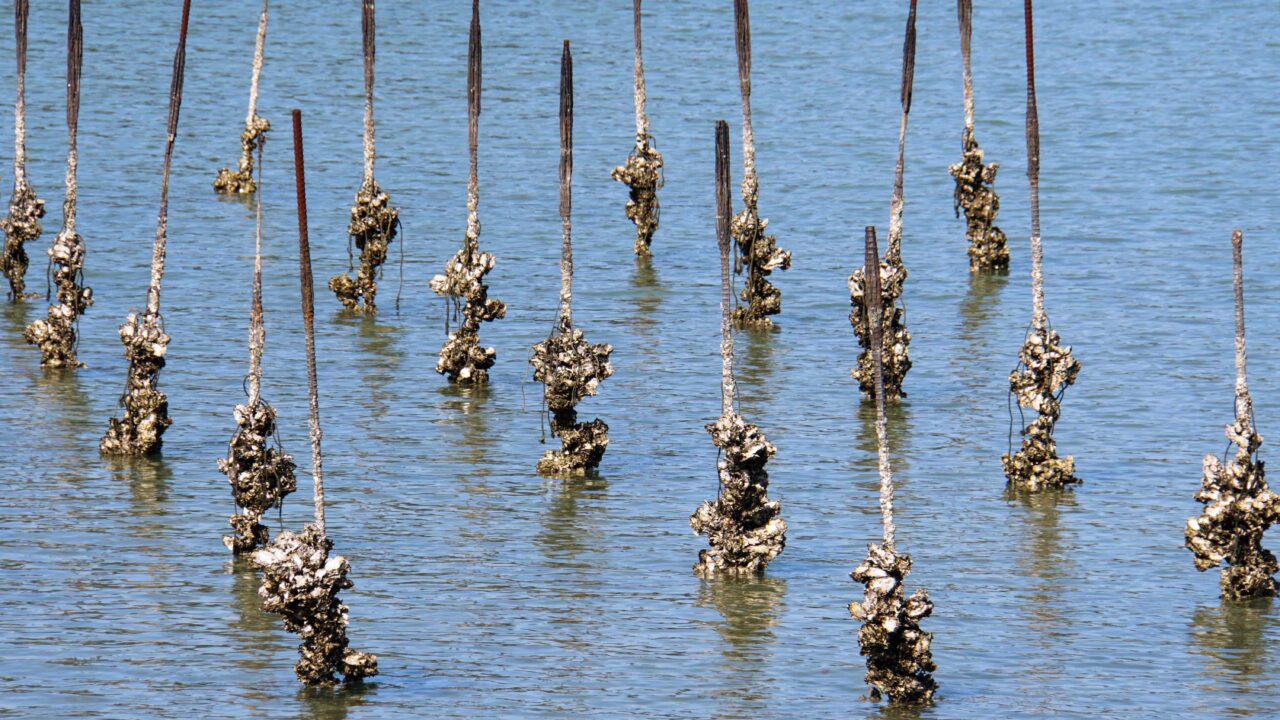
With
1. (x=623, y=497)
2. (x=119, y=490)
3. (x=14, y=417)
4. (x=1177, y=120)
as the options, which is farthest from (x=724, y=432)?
(x=1177, y=120)

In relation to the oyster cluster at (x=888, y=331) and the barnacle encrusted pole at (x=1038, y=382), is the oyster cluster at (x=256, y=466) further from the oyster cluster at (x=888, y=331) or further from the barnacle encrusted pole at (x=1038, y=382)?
the oyster cluster at (x=888, y=331)

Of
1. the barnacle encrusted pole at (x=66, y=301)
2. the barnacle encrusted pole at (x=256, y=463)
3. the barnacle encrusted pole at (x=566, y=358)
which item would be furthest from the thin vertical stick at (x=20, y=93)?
the barnacle encrusted pole at (x=256, y=463)

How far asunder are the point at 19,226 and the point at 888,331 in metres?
14.1

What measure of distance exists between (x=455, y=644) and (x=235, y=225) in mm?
25700

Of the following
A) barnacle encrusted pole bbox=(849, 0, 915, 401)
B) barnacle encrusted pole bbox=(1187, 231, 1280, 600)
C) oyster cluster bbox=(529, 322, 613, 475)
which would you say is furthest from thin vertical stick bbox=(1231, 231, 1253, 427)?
oyster cluster bbox=(529, 322, 613, 475)

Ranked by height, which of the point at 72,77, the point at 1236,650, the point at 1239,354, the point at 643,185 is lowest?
the point at 1236,650

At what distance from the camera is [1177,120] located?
2409 inches

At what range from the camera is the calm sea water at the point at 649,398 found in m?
24.1

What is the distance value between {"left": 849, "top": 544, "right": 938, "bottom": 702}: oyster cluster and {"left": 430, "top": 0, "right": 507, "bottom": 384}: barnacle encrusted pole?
1245 cm

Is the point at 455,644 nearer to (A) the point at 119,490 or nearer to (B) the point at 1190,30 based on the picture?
(A) the point at 119,490

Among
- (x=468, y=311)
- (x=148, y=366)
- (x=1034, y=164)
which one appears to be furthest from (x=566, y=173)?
(x=148, y=366)

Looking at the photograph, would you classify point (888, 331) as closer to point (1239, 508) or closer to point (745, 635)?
point (1239, 508)

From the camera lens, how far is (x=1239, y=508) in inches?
989

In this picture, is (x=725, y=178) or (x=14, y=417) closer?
(x=725, y=178)
